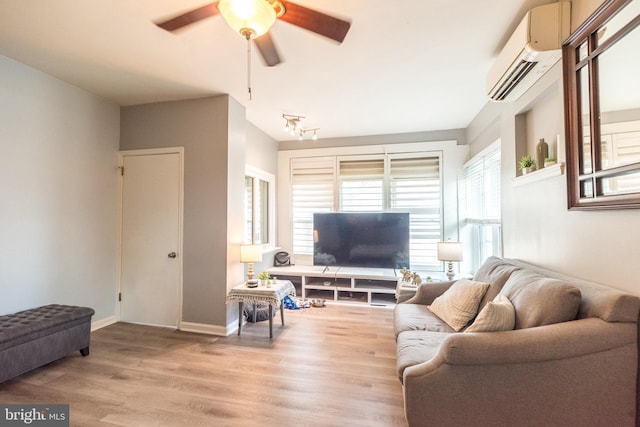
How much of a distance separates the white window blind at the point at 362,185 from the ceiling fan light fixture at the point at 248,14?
3.39 meters

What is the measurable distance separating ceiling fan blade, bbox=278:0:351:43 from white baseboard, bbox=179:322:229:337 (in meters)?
2.91

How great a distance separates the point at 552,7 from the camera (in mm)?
1757

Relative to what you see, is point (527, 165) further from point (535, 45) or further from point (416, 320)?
point (416, 320)

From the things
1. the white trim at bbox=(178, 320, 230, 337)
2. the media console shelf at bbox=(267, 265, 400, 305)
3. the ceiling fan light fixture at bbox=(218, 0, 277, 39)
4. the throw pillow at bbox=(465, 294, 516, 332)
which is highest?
the ceiling fan light fixture at bbox=(218, 0, 277, 39)

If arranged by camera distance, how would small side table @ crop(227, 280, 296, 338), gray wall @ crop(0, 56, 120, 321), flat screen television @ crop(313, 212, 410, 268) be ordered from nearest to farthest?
gray wall @ crop(0, 56, 120, 321), small side table @ crop(227, 280, 296, 338), flat screen television @ crop(313, 212, 410, 268)

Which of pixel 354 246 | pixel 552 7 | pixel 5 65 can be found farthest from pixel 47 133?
pixel 552 7

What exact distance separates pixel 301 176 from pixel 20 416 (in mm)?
4049

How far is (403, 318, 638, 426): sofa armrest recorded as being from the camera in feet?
4.26

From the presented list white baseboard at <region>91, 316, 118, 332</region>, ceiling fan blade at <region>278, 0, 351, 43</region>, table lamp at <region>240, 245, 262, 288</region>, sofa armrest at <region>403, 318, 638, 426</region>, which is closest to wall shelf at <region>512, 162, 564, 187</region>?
sofa armrest at <region>403, 318, 638, 426</region>

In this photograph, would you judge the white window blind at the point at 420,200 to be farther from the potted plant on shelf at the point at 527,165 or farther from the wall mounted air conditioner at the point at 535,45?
the wall mounted air conditioner at the point at 535,45

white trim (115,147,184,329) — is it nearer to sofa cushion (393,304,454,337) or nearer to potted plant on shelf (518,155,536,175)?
sofa cushion (393,304,454,337)

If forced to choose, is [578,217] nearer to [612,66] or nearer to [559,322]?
[559,322]

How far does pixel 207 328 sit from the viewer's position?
124 inches

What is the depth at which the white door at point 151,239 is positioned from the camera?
3309 millimetres
